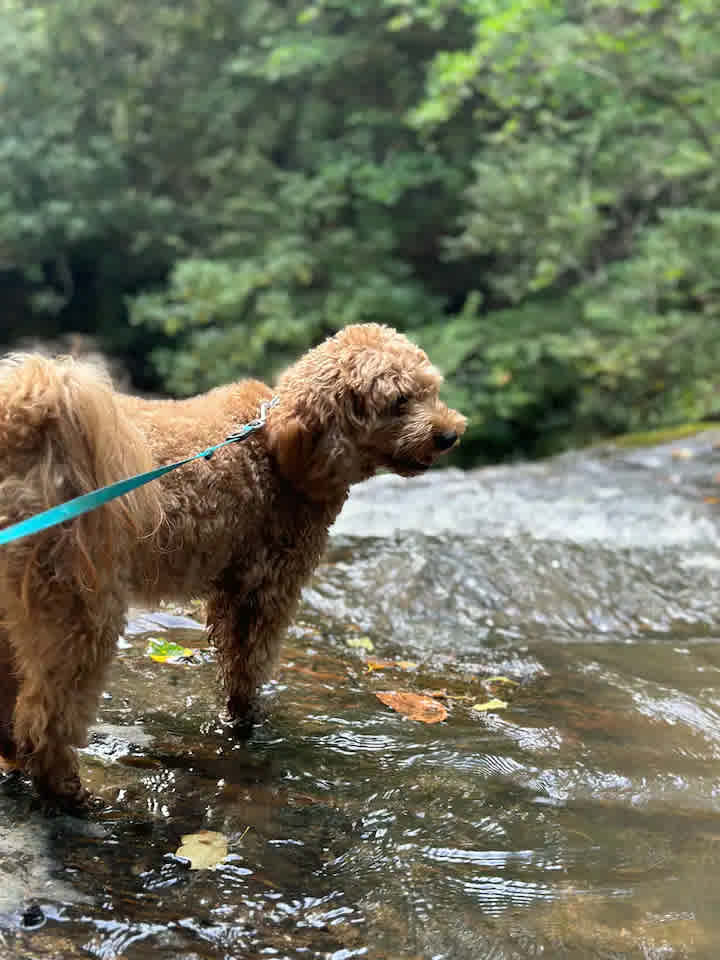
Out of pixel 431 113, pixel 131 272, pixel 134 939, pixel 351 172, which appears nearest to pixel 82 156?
pixel 131 272

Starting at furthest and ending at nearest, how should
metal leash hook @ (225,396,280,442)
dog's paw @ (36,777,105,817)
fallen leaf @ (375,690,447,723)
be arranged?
fallen leaf @ (375,690,447,723)
metal leash hook @ (225,396,280,442)
dog's paw @ (36,777,105,817)

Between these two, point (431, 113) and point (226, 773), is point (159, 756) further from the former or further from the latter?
point (431, 113)

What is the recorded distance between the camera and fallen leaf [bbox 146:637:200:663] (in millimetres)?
4043

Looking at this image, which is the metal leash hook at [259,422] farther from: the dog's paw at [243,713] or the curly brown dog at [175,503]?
the dog's paw at [243,713]

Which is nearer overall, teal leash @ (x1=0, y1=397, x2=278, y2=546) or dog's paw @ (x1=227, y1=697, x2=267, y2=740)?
teal leash @ (x1=0, y1=397, x2=278, y2=546)

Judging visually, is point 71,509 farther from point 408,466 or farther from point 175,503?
point 408,466

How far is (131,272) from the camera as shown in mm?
17766

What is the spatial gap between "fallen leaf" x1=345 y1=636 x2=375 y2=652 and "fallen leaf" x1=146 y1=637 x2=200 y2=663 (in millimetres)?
830

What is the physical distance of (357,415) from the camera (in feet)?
11.1

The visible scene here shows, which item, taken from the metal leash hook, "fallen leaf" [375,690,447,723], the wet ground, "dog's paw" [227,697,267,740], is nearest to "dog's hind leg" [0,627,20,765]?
the wet ground

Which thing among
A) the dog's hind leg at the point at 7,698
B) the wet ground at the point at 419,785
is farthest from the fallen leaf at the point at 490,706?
the dog's hind leg at the point at 7,698

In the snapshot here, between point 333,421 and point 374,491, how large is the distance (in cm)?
454

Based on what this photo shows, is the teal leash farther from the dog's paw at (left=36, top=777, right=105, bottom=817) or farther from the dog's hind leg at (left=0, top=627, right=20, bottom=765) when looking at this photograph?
the dog's paw at (left=36, top=777, right=105, bottom=817)

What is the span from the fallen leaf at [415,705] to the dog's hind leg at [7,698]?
1541 mm
